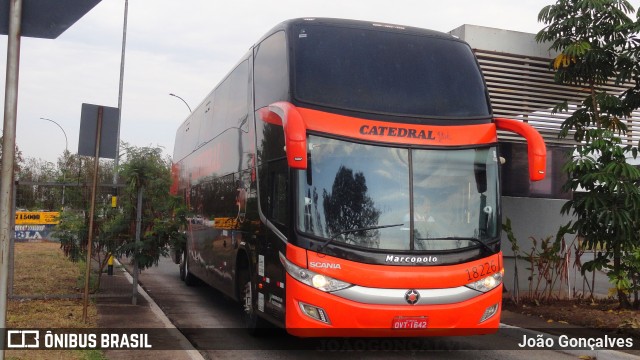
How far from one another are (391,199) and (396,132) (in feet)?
2.58

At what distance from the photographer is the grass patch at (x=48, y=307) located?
24.2 ft

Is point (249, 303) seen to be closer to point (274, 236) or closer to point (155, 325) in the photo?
point (155, 325)

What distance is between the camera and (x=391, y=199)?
7.41 metres

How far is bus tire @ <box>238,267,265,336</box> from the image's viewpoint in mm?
8952

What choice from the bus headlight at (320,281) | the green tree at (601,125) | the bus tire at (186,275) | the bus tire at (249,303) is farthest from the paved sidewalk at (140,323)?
the green tree at (601,125)

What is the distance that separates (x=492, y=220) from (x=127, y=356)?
14.7 ft

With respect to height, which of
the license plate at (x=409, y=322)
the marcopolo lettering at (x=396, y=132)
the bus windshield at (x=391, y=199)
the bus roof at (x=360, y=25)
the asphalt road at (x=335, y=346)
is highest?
the bus roof at (x=360, y=25)

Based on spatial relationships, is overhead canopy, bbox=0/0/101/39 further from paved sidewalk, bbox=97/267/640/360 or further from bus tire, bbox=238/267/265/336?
bus tire, bbox=238/267/265/336

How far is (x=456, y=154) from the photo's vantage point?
777 centimetres

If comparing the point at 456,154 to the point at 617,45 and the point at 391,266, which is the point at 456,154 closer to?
the point at 391,266

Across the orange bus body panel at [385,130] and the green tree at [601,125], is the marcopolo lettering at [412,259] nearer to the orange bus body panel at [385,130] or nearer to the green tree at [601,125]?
the orange bus body panel at [385,130]

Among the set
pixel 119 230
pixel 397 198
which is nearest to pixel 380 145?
pixel 397 198

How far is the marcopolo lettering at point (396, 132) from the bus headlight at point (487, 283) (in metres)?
1.70

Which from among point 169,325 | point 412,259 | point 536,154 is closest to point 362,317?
point 412,259
